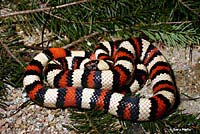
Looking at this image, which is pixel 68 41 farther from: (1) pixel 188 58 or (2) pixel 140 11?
(1) pixel 188 58

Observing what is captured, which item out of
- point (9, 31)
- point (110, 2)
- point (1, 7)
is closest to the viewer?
point (110, 2)

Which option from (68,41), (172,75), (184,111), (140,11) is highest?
(140,11)

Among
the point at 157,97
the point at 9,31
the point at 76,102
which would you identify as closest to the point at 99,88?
the point at 76,102

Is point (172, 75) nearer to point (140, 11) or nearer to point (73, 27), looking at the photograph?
point (140, 11)

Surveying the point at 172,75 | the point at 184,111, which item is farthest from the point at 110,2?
the point at 184,111

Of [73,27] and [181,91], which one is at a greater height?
[73,27]

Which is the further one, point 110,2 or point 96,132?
point 110,2

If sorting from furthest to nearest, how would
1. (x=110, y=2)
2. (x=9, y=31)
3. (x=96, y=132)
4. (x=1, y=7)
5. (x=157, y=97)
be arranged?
(x=1, y=7) → (x=9, y=31) → (x=110, y=2) → (x=157, y=97) → (x=96, y=132)
